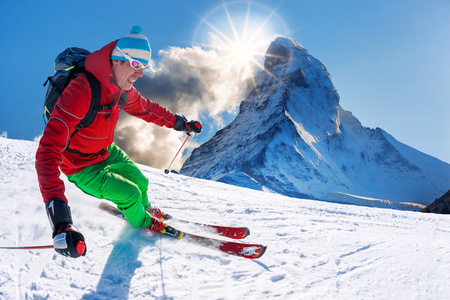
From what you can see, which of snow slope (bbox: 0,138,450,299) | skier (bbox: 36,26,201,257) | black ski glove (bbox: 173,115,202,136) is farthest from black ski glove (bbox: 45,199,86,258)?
black ski glove (bbox: 173,115,202,136)

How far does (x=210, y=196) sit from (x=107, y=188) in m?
3.07

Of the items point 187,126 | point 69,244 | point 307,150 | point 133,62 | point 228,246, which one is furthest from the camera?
point 307,150

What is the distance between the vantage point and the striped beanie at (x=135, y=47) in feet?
8.06

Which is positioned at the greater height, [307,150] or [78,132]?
[307,150]

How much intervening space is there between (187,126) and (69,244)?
284 centimetres

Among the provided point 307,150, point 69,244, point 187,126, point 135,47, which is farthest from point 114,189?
point 307,150

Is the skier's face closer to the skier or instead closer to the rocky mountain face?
the skier

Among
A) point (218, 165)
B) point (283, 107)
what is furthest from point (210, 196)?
point (283, 107)

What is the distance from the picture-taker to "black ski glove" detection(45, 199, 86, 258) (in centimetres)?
164

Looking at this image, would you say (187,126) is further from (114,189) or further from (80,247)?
(80,247)

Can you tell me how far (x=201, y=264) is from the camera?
2.34 meters

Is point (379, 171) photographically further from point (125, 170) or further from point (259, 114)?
point (125, 170)

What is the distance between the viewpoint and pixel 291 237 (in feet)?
10.6

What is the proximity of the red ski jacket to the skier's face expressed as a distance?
7cm
